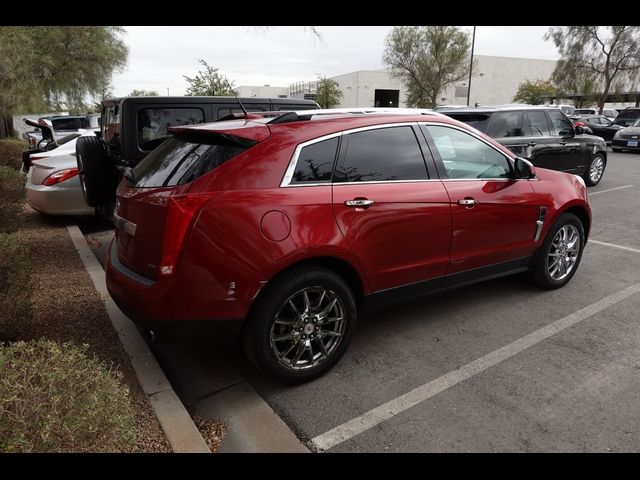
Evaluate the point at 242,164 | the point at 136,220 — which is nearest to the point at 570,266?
the point at 242,164

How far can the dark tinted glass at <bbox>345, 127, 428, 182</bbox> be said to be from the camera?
3.19 metres

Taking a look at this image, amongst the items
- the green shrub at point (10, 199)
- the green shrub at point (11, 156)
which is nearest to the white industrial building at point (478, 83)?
the green shrub at point (11, 156)

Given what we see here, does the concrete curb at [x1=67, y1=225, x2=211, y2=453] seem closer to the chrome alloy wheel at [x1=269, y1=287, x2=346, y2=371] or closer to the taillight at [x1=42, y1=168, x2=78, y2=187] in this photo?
the chrome alloy wheel at [x1=269, y1=287, x2=346, y2=371]

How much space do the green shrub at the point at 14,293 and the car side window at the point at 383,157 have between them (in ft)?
7.54

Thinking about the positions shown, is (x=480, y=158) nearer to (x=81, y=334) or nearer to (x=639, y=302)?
(x=639, y=302)

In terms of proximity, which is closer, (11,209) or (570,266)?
(570,266)

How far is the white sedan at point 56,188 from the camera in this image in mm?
6793

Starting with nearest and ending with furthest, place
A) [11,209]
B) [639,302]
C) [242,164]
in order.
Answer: [242,164] → [639,302] → [11,209]

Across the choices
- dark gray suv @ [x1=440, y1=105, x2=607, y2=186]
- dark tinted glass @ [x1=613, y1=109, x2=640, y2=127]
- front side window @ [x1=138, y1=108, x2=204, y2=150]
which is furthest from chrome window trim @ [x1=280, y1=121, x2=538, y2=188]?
dark tinted glass @ [x1=613, y1=109, x2=640, y2=127]

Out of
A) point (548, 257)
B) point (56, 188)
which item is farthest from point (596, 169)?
point (56, 188)

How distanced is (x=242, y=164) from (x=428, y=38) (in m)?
47.5

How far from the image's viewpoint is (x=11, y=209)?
223 inches

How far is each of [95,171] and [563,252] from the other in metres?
5.03

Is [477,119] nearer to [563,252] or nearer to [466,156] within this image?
[563,252]
